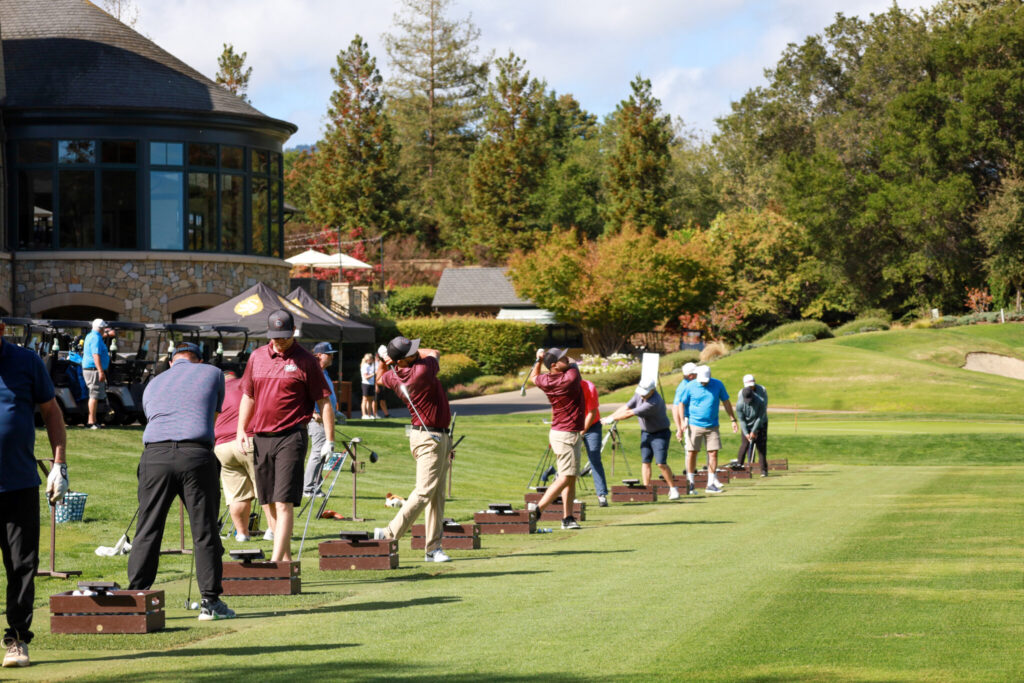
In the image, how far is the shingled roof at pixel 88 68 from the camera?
34500mm

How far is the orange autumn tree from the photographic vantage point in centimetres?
6088

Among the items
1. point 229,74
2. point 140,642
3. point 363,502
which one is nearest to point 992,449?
point 363,502

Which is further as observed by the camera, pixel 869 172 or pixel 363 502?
pixel 869 172

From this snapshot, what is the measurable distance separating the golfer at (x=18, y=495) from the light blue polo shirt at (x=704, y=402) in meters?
14.2

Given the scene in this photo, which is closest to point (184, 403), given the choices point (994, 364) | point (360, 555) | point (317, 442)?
point (360, 555)

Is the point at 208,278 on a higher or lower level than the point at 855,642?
higher

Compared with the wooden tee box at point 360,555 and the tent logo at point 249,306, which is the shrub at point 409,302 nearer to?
the tent logo at point 249,306

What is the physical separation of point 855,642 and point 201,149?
3045 cm

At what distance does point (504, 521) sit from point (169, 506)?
21.2 ft

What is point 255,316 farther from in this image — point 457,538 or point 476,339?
point 476,339

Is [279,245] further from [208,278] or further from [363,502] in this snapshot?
[363,502]

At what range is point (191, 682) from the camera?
6906 millimetres

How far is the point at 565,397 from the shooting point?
15.8 m

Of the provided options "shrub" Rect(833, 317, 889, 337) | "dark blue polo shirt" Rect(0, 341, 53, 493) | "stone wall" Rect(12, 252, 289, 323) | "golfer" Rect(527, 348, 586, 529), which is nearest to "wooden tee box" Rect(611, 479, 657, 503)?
"golfer" Rect(527, 348, 586, 529)
